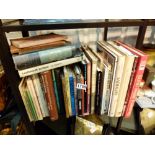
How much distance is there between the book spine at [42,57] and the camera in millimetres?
603

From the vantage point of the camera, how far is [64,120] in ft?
3.80

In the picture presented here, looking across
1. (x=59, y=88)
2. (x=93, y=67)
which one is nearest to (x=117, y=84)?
(x=93, y=67)

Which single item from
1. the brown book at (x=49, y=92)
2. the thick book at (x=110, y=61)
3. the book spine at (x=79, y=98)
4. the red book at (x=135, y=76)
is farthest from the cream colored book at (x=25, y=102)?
the red book at (x=135, y=76)

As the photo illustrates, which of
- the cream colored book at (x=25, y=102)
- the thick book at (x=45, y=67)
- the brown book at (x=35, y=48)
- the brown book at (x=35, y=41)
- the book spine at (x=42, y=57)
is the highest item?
the brown book at (x=35, y=41)

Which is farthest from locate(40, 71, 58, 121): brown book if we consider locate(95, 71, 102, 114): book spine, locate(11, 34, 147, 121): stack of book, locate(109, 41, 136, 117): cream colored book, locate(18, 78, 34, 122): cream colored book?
locate(109, 41, 136, 117): cream colored book

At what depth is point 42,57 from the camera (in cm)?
62

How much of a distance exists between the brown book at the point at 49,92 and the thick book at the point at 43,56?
66 mm

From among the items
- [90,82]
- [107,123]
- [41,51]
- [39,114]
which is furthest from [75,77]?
[107,123]

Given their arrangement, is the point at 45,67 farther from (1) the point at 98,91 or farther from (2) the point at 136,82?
(2) the point at 136,82

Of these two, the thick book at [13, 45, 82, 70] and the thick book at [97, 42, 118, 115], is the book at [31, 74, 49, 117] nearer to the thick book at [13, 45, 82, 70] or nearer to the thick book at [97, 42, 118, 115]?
the thick book at [13, 45, 82, 70]

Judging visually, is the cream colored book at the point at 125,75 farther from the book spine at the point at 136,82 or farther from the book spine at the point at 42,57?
the book spine at the point at 42,57

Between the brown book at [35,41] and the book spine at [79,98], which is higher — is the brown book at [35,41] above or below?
above

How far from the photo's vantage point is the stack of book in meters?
0.63
